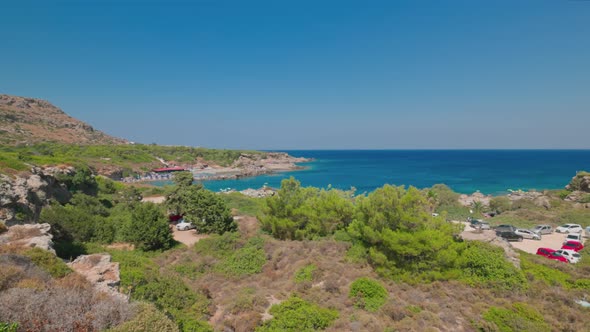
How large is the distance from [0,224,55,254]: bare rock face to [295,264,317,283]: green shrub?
35.4 feet

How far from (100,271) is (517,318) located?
53.9 ft

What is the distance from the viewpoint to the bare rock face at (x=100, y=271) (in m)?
8.80

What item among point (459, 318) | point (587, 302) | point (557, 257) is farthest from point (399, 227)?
point (557, 257)

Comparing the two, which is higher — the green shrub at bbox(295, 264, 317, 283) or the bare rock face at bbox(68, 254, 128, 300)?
the bare rock face at bbox(68, 254, 128, 300)

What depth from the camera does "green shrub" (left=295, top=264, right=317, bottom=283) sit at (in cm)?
1470

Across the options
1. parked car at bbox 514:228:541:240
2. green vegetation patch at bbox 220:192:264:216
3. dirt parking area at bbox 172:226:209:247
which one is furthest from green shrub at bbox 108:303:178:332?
parked car at bbox 514:228:541:240

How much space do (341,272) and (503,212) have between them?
138 feet

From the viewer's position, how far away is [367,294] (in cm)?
1280

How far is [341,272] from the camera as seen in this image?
15.2 meters

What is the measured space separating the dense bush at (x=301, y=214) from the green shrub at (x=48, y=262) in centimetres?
1421

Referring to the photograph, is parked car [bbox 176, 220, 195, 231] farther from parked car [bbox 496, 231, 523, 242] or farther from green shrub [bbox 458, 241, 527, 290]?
parked car [bbox 496, 231, 523, 242]

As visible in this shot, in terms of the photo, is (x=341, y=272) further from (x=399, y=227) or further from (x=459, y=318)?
(x=459, y=318)

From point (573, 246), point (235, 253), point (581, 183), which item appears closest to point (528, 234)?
point (573, 246)

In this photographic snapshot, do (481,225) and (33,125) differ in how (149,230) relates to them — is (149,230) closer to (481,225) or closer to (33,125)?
(481,225)
